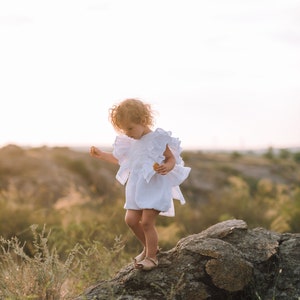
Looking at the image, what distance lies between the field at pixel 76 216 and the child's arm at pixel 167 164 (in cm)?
86

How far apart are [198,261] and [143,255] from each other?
20.2 inches

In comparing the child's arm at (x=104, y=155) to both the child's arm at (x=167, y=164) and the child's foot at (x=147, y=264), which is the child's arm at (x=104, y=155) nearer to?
the child's arm at (x=167, y=164)

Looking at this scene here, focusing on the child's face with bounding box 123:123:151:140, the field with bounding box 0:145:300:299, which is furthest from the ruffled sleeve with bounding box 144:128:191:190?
the field with bounding box 0:145:300:299

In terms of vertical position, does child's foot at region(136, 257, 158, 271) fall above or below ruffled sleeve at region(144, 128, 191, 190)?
below

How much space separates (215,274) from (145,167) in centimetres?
104

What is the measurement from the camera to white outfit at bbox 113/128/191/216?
5262 millimetres

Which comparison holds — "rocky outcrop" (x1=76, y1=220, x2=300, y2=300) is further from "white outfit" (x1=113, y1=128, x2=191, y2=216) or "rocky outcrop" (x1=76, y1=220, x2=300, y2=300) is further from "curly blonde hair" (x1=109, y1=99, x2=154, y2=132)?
"curly blonde hair" (x1=109, y1=99, x2=154, y2=132)

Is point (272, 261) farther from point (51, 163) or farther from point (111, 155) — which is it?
point (51, 163)

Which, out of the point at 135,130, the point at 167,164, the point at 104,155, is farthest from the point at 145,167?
the point at 104,155

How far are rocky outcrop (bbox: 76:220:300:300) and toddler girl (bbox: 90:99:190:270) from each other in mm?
181

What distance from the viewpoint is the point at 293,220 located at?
12.0 m

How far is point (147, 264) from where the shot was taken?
507 centimetres

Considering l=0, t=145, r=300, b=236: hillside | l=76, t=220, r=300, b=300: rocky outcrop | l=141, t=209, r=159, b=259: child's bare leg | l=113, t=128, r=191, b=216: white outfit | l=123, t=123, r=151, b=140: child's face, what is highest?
l=123, t=123, r=151, b=140: child's face

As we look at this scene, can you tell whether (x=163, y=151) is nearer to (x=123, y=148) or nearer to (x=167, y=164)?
(x=167, y=164)
